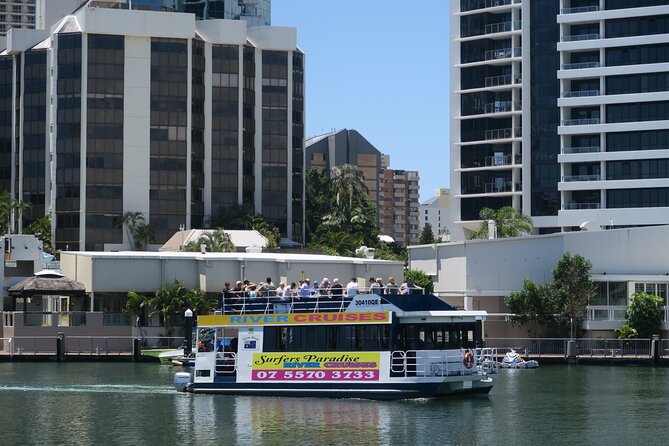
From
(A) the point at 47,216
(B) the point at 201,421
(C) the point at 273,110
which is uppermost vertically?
(C) the point at 273,110

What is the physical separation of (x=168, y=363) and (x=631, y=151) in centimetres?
6332

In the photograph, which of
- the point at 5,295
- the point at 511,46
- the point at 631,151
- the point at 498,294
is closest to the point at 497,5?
the point at 511,46

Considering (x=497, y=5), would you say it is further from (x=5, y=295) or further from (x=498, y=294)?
(x=5, y=295)

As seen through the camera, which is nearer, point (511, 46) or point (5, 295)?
point (5, 295)

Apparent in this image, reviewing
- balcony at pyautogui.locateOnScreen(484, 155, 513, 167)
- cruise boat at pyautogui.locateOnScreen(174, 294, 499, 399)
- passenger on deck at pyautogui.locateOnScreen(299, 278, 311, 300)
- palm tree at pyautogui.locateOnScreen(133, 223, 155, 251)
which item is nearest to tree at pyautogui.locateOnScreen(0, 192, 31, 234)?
palm tree at pyautogui.locateOnScreen(133, 223, 155, 251)

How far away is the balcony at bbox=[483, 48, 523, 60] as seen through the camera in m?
150

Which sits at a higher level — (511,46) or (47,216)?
(511,46)

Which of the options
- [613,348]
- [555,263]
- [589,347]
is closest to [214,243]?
[555,263]

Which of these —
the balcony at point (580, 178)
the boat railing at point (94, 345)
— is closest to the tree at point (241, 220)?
the balcony at point (580, 178)

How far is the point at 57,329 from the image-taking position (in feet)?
322

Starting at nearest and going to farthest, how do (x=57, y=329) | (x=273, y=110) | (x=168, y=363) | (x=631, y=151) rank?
(x=168, y=363) < (x=57, y=329) < (x=631, y=151) < (x=273, y=110)

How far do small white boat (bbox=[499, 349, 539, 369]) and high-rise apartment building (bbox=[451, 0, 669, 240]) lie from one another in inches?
1814

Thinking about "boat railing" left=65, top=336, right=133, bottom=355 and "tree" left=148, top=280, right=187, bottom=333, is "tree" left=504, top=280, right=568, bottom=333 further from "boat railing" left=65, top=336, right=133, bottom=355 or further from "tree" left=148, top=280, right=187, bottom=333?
"boat railing" left=65, top=336, right=133, bottom=355

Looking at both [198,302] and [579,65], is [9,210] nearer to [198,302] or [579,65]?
[198,302]
